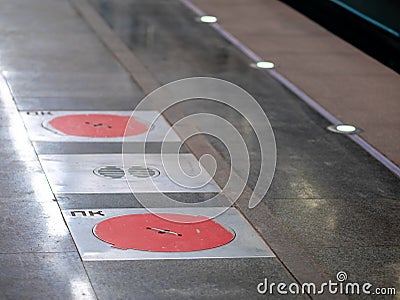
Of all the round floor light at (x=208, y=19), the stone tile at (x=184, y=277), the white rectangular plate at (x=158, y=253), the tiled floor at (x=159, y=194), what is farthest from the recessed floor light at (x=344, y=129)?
the round floor light at (x=208, y=19)

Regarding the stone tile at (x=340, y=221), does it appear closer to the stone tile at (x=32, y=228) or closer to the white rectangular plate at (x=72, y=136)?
the stone tile at (x=32, y=228)

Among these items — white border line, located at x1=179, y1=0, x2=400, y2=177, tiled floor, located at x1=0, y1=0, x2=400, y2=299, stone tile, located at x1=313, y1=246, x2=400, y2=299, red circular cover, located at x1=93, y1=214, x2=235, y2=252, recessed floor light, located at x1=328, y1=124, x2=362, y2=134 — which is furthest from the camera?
recessed floor light, located at x1=328, y1=124, x2=362, y2=134

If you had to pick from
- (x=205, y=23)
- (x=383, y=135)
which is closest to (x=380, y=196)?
(x=383, y=135)

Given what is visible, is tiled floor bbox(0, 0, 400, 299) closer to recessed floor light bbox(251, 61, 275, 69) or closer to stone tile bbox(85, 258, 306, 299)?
stone tile bbox(85, 258, 306, 299)

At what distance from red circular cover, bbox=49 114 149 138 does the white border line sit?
206 cm

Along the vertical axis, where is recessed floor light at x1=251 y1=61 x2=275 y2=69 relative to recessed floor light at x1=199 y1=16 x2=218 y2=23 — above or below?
above

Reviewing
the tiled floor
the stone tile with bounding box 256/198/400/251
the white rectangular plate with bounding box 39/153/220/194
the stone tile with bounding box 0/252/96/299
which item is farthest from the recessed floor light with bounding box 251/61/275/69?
the stone tile with bounding box 0/252/96/299

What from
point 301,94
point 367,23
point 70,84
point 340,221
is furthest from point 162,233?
point 367,23

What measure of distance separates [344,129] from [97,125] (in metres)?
2.50

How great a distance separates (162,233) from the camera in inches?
284

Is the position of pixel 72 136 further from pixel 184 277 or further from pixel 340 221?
pixel 184 277

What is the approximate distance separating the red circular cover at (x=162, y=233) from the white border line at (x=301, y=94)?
2.33m

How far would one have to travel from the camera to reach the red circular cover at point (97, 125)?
950 cm

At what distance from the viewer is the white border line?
30.3 ft
